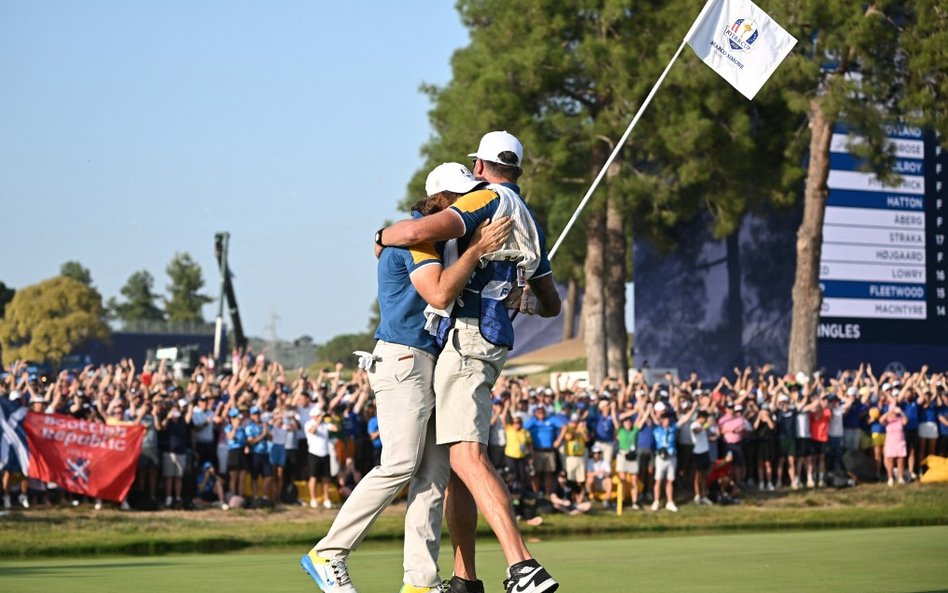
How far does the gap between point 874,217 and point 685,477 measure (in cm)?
1050

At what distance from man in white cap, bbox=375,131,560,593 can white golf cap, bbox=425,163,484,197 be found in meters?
0.09

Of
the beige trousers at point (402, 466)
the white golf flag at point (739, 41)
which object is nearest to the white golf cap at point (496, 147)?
the beige trousers at point (402, 466)

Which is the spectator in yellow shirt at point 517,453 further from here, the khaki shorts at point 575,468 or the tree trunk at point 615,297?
the tree trunk at point 615,297

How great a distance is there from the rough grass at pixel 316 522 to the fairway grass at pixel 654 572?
7.48 m

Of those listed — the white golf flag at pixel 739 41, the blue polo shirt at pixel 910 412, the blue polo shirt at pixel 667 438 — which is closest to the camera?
the white golf flag at pixel 739 41

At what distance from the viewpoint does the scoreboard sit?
105 feet

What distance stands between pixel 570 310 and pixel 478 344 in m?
70.8

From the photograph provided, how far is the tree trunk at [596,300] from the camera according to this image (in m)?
32.0

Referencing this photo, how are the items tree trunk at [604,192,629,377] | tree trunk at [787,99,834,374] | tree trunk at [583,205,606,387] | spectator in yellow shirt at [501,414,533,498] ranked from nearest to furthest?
spectator in yellow shirt at [501,414,533,498] < tree trunk at [787,99,834,374] < tree trunk at [583,205,606,387] < tree trunk at [604,192,629,377]

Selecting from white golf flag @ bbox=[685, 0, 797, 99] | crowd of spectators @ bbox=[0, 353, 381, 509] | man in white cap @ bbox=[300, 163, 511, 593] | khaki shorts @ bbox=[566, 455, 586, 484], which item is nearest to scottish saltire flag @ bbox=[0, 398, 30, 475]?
crowd of spectators @ bbox=[0, 353, 381, 509]

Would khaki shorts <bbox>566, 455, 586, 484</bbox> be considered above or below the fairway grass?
above

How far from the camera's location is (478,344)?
6.12 metres

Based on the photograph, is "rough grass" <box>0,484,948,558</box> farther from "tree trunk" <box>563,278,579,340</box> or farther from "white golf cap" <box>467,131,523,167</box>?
"tree trunk" <box>563,278,579,340</box>

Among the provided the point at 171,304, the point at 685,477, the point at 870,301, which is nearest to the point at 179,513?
the point at 685,477
